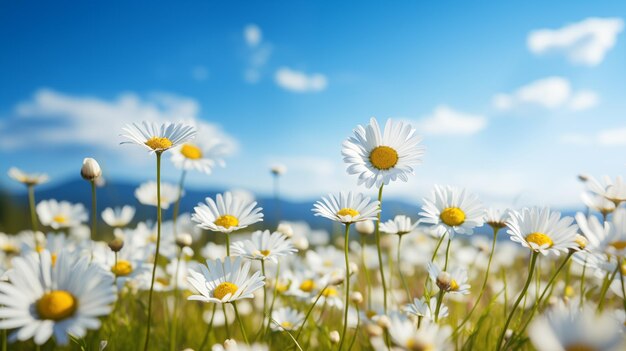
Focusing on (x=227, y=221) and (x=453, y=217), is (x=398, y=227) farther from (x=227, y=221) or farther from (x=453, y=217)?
(x=227, y=221)

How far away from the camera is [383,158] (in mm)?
1865

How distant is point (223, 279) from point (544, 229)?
4.07 ft

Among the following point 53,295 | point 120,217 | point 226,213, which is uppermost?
point 226,213

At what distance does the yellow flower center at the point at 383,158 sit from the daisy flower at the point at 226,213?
0.54 meters

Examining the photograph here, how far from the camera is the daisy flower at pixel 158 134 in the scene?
5.24ft

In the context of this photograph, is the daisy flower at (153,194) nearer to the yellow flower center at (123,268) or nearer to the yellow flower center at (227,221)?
the yellow flower center at (123,268)

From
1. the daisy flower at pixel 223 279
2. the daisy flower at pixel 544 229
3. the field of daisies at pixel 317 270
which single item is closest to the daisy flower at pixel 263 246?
the field of daisies at pixel 317 270

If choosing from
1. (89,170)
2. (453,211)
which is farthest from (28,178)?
(453,211)

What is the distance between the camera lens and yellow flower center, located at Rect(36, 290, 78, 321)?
115cm

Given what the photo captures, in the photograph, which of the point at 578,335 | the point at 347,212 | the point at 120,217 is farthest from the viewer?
the point at 120,217

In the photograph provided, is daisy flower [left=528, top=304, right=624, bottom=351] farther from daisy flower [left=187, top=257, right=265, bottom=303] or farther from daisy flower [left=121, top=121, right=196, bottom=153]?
daisy flower [left=121, top=121, right=196, bottom=153]

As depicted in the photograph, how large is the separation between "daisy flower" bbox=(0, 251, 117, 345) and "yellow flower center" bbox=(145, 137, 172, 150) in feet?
1.65

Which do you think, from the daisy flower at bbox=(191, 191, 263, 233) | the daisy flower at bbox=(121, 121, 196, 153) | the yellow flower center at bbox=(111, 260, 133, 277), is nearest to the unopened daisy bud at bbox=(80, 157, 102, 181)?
the daisy flower at bbox=(121, 121, 196, 153)

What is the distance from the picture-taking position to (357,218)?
164 centimetres
